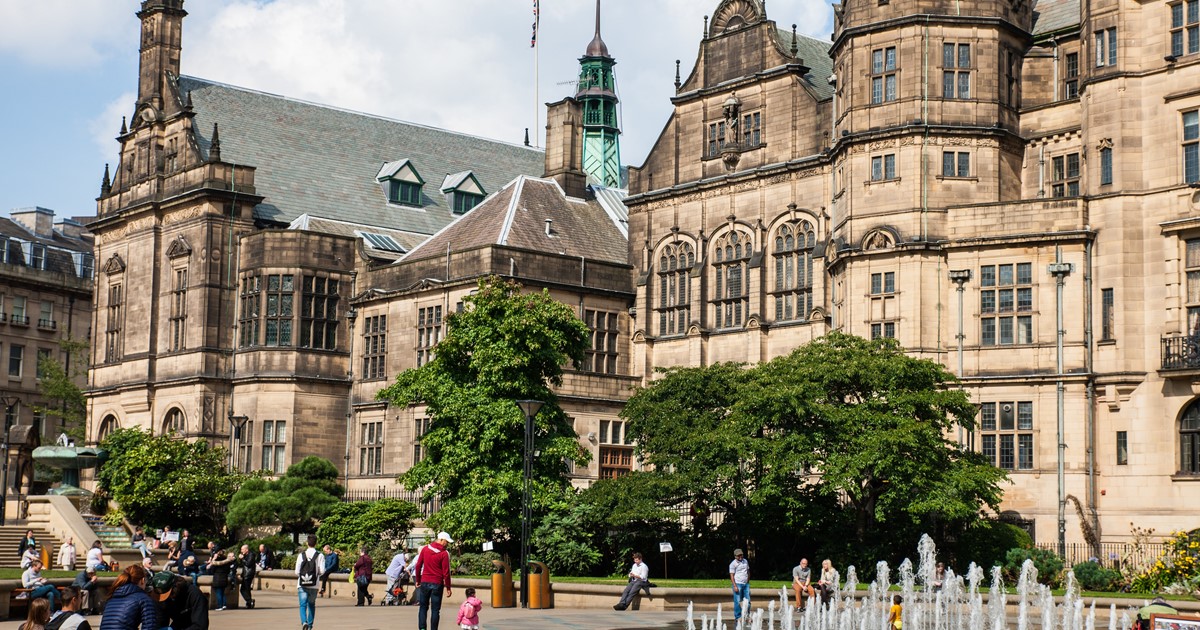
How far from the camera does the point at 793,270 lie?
5394cm

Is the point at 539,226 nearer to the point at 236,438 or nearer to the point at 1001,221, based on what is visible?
the point at 236,438

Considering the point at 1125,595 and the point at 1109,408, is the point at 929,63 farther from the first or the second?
the point at 1125,595

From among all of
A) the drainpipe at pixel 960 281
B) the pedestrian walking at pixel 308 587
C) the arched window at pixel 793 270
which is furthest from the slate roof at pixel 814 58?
the pedestrian walking at pixel 308 587

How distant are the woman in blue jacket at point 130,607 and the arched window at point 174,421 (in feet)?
161

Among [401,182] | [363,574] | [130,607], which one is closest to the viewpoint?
[130,607]

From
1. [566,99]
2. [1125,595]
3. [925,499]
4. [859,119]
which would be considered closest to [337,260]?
[566,99]

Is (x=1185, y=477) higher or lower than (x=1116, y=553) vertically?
higher

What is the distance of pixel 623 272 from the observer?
201 feet

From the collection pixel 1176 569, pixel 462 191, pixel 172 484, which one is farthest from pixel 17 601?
pixel 462 191

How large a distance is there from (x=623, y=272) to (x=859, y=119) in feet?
48.1

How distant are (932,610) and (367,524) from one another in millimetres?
19923

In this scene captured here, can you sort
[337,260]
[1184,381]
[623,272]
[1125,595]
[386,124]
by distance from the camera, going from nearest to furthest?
[1125,595] < [1184,381] < [623,272] < [337,260] < [386,124]

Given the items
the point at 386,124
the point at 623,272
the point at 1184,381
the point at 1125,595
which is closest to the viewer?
the point at 1125,595

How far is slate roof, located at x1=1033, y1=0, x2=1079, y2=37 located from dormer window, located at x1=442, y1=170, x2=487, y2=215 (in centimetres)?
3192
